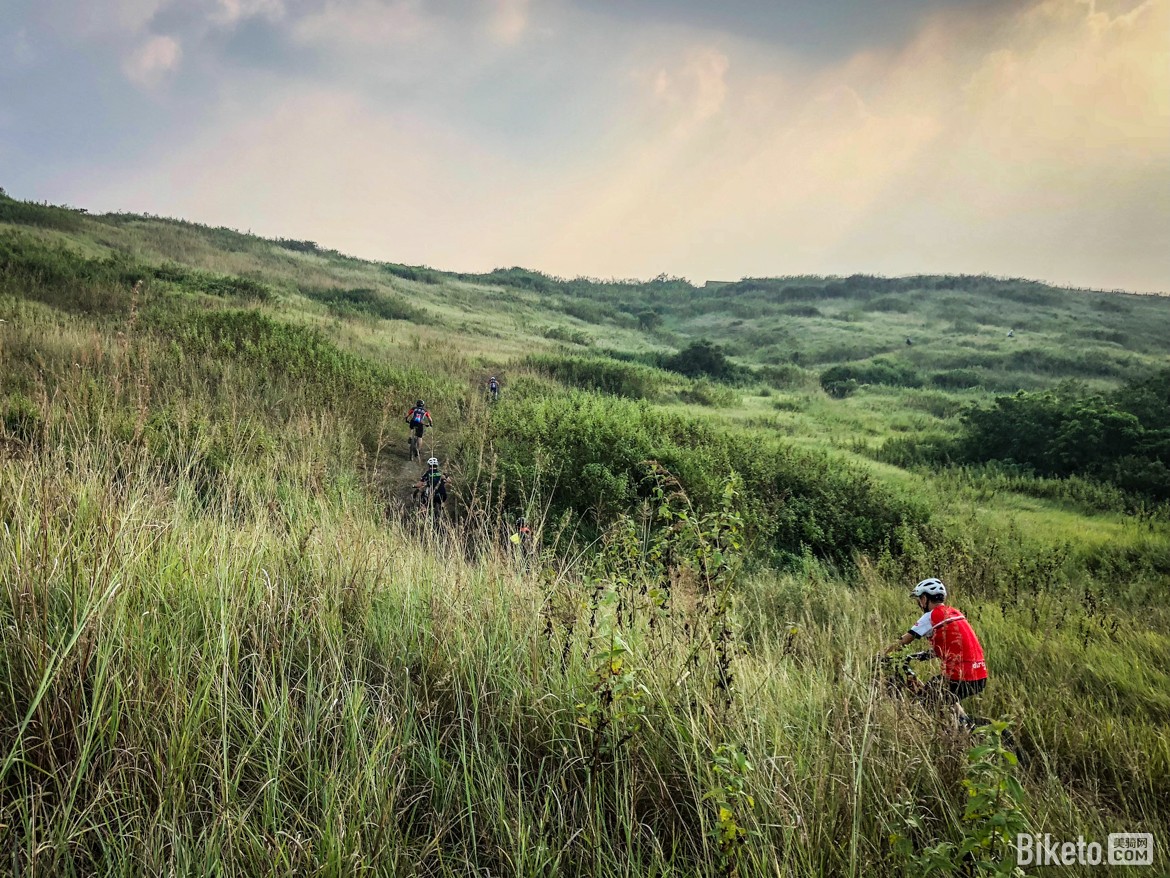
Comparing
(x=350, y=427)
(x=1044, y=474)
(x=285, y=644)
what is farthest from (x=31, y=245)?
(x=1044, y=474)

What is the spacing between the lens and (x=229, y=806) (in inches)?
70.7

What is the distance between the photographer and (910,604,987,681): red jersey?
173 inches

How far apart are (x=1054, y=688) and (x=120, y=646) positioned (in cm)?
651

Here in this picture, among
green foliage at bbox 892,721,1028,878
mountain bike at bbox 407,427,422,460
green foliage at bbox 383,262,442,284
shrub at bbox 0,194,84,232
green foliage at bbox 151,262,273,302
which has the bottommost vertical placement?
mountain bike at bbox 407,427,422,460

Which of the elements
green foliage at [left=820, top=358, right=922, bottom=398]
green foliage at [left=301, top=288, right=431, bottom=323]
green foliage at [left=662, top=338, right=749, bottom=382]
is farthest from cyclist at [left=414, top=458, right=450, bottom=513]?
green foliage at [left=820, top=358, right=922, bottom=398]

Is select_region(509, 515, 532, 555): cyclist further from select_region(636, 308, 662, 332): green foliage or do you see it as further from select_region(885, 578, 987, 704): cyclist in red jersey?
select_region(636, 308, 662, 332): green foliage

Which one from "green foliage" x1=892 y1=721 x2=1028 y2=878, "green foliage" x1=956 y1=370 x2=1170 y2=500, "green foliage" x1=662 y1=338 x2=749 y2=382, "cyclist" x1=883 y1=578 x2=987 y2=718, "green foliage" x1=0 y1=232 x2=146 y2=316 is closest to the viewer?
"green foliage" x1=892 y1=721 x2=1028 y2=878

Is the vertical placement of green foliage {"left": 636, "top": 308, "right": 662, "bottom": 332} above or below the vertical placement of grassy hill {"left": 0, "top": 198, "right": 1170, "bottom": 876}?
above

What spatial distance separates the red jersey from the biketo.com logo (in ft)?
6.08

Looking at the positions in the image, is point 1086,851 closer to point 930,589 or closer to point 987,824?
point 987,824

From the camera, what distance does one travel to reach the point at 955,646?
446cm

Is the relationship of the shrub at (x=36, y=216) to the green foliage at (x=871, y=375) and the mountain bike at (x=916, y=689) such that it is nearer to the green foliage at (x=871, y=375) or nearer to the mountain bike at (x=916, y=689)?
the mountain bike at (x=916, y=689)

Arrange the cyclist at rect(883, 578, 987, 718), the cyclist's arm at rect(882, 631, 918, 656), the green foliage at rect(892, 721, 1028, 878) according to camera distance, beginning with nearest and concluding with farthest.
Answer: the green foliage at rect(892, 721, 1028, 878), the cyclist's arm at rect(882, 631, 918, 656), the cyclist at rect(883, 578, 987, 718)

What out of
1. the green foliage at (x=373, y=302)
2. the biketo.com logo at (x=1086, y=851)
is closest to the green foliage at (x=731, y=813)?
the biketo.com logo at (x=1086, y=851)
